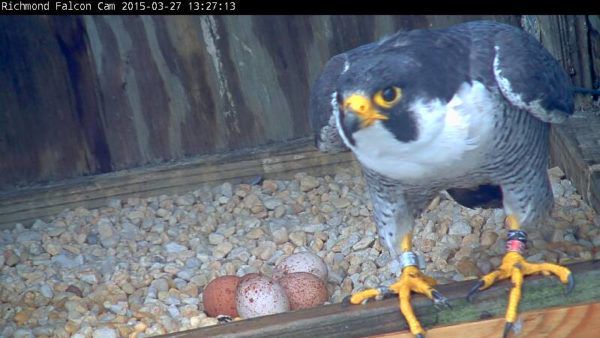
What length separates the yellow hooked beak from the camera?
2.62 meters

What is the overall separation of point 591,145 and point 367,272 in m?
1.06

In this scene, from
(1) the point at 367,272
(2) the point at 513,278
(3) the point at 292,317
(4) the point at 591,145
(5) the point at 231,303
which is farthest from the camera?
(4) the point at 591,145

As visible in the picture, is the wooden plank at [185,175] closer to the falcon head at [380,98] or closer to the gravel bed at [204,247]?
the gravel bed at [204,247]

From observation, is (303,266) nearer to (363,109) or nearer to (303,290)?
(303,290)

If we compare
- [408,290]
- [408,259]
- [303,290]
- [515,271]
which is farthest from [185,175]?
[515,271]

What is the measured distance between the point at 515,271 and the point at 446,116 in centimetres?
50

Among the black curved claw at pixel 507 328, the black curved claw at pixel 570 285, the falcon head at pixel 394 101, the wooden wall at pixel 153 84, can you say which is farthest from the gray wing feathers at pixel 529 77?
the wooden wall at pixel 153 84

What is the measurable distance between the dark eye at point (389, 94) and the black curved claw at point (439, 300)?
0.53 metres

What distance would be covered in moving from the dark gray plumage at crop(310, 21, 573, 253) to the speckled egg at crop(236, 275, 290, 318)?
0.39 metres

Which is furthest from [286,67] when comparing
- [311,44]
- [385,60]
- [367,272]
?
[385,60]

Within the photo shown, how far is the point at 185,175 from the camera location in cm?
464
